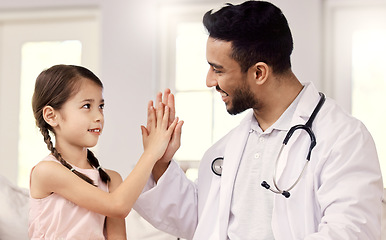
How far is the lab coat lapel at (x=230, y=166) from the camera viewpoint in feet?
5.90

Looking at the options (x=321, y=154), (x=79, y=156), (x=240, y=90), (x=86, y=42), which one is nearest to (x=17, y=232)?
(x=79, y=156)

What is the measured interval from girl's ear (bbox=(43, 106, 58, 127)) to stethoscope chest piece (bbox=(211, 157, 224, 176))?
19.5 inches

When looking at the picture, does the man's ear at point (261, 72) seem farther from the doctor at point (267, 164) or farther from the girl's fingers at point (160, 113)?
the girl's fingers at point (160, 113)

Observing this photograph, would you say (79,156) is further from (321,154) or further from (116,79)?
(116,79)

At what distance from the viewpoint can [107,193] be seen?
174 cm

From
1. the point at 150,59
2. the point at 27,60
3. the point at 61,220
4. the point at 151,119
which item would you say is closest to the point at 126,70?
the point at 150,59

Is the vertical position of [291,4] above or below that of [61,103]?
above

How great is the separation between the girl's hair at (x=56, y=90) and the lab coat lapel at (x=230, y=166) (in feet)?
1.18

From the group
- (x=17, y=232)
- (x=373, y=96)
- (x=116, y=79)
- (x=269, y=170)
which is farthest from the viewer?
(x=116, y=79)

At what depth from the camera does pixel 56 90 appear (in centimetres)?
180

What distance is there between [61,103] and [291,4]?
7.49ft

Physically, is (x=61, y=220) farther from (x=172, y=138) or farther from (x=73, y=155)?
(x=172, y=138)

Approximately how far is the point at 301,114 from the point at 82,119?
0.63m

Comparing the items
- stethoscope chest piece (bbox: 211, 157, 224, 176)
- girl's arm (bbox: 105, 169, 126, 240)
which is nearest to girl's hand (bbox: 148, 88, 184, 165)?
stethoscope chest piece (bbox: 211, 157, 224, 176)
